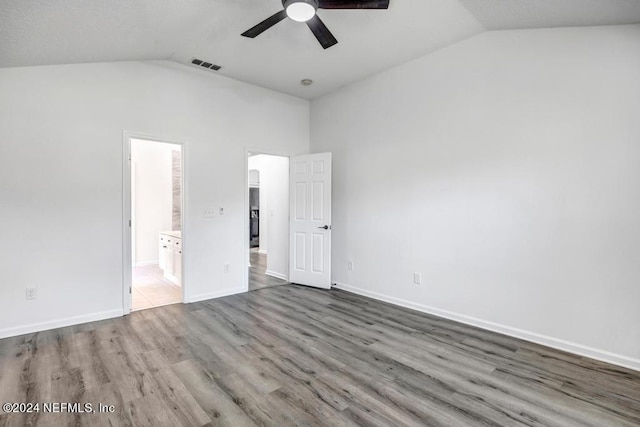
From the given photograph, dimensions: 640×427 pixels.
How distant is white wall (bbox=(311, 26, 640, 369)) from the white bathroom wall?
4.79 m

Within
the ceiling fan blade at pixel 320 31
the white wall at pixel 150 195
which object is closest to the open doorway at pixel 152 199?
the white wall at pixel 150 195

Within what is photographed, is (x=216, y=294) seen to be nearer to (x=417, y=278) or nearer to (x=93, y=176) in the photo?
(x=93, y=176)

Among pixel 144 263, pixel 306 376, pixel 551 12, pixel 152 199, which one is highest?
pixel 551 12

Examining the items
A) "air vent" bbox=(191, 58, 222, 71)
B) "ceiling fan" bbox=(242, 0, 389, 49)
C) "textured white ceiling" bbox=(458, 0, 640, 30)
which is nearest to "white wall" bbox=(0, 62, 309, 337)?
"air vent" bbox=(191, 58, 222, 71)

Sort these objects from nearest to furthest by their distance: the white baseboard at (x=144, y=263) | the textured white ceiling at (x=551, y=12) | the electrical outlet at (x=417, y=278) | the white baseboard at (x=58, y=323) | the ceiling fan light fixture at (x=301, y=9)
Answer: the ceiling fan light fixture at (x=301, y=9)
the textured white ceiling at (x=551, y=12)
the white baseboard at (x=58, y=323)
the electrical outlet at (x=417, y=278)
the white baseboard at (x=144, y=263)

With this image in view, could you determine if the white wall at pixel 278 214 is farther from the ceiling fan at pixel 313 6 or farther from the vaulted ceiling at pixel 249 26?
the ceiling fan at pixel 313 6

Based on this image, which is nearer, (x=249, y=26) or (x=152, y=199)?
(x=249, y=26)

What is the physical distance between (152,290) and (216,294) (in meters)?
1.15

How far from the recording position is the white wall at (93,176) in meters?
3.21

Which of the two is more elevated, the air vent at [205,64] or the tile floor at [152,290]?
the air vent at [205,64]

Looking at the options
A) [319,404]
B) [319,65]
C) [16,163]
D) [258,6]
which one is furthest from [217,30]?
[319,404]

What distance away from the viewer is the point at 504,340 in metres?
3.17

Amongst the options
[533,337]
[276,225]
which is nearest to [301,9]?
[533,337]

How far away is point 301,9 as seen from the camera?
2.42 meters
